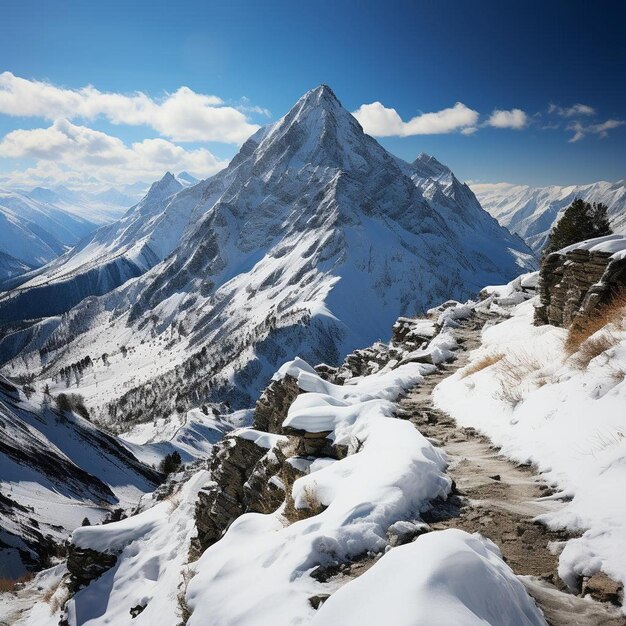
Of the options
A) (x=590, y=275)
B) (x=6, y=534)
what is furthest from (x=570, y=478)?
(x=6, y=534)

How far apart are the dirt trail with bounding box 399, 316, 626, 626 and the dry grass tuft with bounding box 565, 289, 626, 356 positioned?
386 centimetres

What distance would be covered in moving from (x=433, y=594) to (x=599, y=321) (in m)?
10.9

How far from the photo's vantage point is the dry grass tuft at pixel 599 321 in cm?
1089

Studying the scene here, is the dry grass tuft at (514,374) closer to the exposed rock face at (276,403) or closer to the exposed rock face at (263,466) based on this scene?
the exposed rock face at (263,466)

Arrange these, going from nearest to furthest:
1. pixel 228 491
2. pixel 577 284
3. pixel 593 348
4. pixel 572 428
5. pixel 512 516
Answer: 1. pixel 512 516
2. pixel 572 428
3. pixel 593 348
4. pixel 228 491
5. pixel 577 284

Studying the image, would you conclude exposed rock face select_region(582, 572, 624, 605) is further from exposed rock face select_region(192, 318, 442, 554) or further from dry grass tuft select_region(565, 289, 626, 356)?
dry grass tuft select_region(565, 289, 626, 356)

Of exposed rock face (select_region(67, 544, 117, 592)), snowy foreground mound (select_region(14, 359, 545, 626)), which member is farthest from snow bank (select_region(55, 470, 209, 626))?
snowy foreground mound (select_region(14, 359, 545, 626))

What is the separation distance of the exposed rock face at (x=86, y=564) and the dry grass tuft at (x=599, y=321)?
20590mm

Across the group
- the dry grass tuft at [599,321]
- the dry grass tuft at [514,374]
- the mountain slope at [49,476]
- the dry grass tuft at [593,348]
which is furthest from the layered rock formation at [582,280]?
the mountain slope at [49,476]

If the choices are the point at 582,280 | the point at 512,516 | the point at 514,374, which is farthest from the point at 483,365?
the point at 512,516

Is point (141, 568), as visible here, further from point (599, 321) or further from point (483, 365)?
point (599, 321)

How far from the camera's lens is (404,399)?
57.7 feet

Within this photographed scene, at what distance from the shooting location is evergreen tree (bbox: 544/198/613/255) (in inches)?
1398

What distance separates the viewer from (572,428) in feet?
26.2
